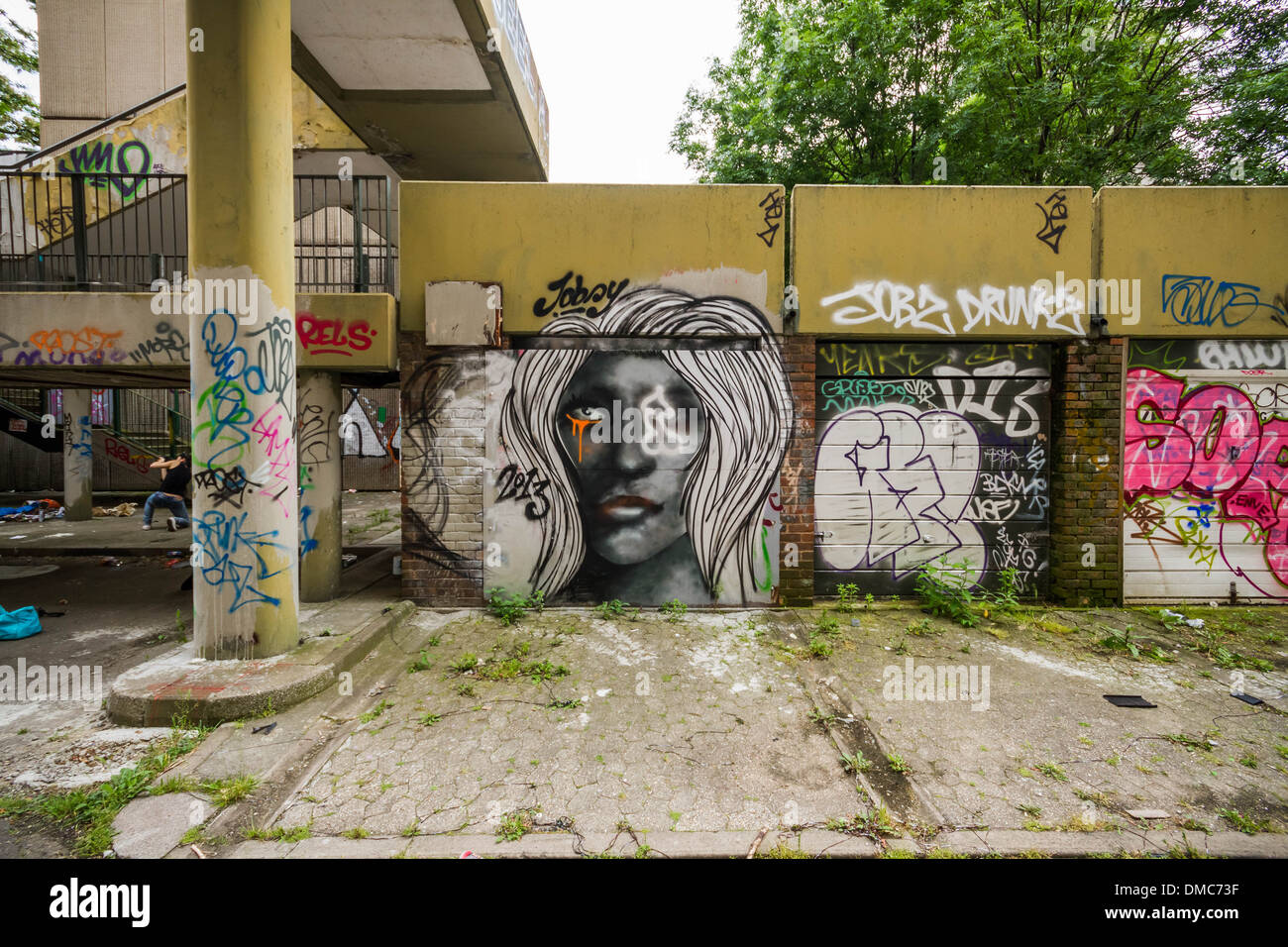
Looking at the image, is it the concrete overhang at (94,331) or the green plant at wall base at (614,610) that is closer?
the concrete overhang at (94,331)

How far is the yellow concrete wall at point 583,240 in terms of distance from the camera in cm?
560

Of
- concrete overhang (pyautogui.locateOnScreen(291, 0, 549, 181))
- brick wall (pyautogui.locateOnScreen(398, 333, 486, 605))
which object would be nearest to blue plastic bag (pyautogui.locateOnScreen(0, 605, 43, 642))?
brick wall (pyautogui.locateOnScreen(398, 333, 486, 605))

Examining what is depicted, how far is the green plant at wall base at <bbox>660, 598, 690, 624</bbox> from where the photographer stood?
5555mm

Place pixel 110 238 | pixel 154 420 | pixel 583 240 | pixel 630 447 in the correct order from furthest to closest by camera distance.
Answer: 1. pixel 154 420
2. pixel 110 238
3. pixel 630 447
4. pixel 583 240

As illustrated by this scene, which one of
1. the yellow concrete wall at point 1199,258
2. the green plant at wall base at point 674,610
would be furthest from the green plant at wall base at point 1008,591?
the green plant at wall base at point 674,610

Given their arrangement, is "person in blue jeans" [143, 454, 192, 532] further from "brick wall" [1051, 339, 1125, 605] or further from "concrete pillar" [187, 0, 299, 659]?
"brick wall" [1051, 339, 1125, 605]

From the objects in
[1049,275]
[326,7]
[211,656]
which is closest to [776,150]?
[1049,275]

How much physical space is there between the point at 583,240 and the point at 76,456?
11.9m

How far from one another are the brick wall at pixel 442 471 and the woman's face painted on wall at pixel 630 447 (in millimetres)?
993

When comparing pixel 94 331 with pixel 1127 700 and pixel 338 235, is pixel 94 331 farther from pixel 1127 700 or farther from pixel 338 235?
pixel 1127 700

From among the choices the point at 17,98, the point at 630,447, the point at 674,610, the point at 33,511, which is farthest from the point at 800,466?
the point at 17,98

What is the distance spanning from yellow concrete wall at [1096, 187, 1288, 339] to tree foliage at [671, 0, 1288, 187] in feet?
9.23

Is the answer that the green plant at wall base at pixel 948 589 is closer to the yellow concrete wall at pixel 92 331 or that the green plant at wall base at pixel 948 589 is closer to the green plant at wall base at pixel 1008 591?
the green plant at wall base at pixel 1008 591

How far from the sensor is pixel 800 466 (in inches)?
225
